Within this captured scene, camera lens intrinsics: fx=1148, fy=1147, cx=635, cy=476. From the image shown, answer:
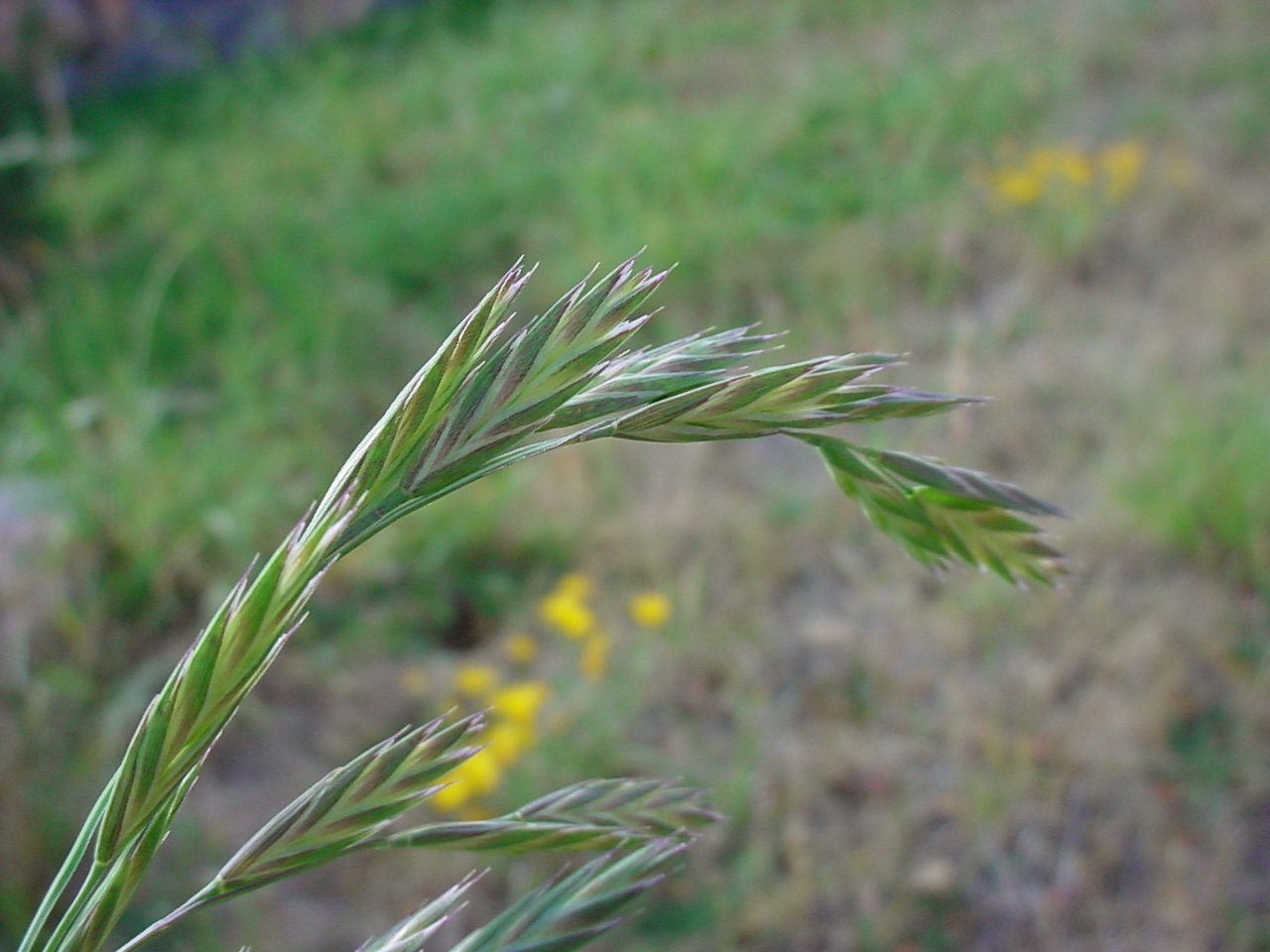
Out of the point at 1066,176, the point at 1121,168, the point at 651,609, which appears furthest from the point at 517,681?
the point at 1121,168

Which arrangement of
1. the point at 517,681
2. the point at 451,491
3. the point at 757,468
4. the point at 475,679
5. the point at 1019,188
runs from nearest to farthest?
the point at 451,491
the point at 475,679
the point at 517,681
the point at 757,468
the point at 1019,188

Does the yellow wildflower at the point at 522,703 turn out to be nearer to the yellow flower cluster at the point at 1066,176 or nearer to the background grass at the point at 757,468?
the background grass at the point at 757,468

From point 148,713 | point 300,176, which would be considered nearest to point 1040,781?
point 148,713

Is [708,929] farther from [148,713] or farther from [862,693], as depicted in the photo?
[148,713]

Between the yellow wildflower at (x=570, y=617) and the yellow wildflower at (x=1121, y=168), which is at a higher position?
the yellow wildflower at (x=1121, y=168)

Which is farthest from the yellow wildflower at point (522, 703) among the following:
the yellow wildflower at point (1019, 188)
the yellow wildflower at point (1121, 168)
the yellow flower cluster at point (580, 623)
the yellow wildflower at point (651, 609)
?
the yellow wildflower at point (1121, 168)

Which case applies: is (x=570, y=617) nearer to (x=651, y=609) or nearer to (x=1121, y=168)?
(x=651, y=609)
